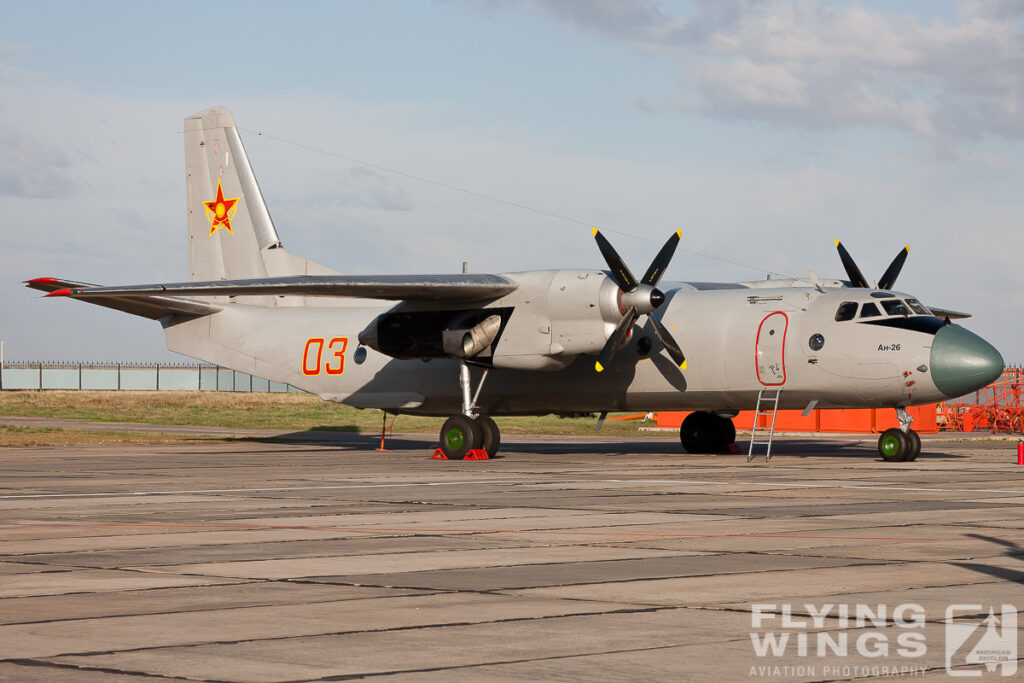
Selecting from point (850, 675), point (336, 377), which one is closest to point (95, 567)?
point (850, 675)

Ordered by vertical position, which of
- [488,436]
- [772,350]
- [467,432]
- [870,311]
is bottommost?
[488,436]

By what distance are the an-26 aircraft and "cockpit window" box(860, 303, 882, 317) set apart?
0.04 meters

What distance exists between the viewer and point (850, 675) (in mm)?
6059

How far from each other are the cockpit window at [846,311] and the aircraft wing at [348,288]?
719 cm

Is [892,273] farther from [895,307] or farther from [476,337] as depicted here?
[476,337]

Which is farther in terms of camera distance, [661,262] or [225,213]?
[225,213]

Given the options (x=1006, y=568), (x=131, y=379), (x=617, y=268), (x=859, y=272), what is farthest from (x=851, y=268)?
(x=131, y=379)

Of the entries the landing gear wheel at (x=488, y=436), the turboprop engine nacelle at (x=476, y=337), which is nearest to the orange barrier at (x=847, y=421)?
the landing gear wheel at (x=488, y=436)

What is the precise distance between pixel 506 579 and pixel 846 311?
18.4m

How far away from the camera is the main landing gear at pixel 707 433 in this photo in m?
31.2

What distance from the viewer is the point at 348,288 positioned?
86.6ft

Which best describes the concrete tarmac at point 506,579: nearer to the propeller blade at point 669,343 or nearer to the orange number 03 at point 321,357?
the propeller blade at point 669,343

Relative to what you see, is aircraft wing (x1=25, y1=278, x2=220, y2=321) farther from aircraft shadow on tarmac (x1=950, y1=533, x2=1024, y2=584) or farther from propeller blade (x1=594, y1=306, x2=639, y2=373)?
aircraft shadow on tarmac (x1=950, y1=533, x2=1024, y2=584)

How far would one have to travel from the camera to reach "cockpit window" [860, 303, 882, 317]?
2576 cm
